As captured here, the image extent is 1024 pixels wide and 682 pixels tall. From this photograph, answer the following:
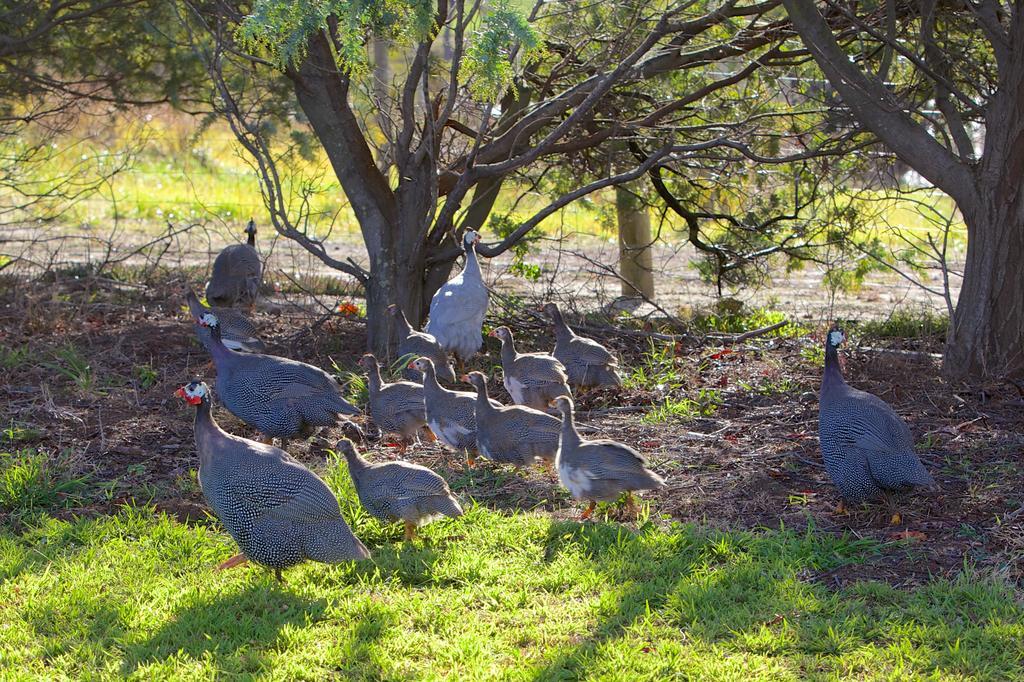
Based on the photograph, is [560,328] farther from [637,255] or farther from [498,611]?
[637,255]

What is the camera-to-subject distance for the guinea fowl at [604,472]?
17.8ft

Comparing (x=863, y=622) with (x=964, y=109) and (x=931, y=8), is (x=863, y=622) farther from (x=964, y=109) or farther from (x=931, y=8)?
(x=964, y=109)

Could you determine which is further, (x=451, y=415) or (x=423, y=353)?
(x=423, y=353)

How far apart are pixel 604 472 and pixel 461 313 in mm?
3136

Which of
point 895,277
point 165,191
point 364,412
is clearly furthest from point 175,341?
point 165,191

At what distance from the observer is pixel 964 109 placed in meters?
8.87

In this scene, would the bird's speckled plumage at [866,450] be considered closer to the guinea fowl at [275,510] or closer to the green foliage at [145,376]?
the guinea fowl at [275,510]

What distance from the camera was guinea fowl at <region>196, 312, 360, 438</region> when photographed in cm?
659

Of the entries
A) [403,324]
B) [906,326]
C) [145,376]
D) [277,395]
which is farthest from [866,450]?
[145,376]

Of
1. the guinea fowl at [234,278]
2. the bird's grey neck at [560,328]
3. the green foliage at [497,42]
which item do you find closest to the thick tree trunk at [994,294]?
the bird's grey neck at [560,328]

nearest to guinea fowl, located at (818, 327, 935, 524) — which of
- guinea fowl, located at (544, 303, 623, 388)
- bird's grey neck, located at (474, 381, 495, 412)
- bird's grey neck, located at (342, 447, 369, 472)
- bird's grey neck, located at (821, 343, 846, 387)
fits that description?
bird's grey neck, located at (821, 343, 846, 387)

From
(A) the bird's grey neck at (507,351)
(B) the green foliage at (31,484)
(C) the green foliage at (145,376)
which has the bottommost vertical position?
(B) the green foliage at (31,484)

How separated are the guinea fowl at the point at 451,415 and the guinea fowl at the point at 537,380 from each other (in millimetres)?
692

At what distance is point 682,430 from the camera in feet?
22.8
